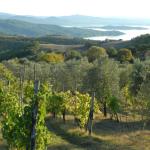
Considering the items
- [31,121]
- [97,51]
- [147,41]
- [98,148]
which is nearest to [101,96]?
[98,148]

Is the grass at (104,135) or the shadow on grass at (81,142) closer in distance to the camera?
the shadow on grass at (81,142)

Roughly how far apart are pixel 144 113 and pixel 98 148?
17.2m

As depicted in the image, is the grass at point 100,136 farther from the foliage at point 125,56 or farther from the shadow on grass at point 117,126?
the foliage at point 125,56

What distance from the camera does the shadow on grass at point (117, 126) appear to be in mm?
61253

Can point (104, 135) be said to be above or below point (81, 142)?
below

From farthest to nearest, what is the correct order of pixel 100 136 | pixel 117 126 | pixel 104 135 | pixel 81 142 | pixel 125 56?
pixel 125 56
pixel 117 126
pixel 104 135
pixel 100 136
pixel 81 142

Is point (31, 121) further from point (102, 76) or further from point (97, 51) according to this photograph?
point (97, 51)

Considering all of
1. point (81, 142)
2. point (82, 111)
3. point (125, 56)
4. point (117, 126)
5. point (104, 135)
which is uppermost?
point (82, 111)

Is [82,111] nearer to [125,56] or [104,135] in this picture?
[104,135]

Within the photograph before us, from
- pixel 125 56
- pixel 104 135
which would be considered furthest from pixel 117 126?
pixel 125 56

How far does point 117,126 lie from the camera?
63.9m

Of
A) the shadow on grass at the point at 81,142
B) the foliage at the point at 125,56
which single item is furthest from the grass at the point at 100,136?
the foliage at the point at 125,56

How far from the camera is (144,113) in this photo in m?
64.0

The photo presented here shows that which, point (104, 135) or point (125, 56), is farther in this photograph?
point (125, 56)
